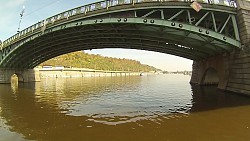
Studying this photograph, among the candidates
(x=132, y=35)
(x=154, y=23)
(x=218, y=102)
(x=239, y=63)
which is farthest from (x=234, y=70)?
(x=132, y=35)

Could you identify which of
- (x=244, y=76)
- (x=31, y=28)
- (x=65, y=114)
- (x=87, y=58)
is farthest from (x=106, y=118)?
(x=87, y=58)

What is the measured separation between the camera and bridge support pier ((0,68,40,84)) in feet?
194

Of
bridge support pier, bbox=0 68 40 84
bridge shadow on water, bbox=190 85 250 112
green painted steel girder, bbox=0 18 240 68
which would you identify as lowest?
bridge shadow on water, bbox=190 85 250 112

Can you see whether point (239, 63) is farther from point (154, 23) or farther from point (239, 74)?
point (154, 23)

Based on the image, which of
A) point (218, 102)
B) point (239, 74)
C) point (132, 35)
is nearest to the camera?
point (218, 102)

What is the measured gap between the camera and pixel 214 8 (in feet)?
96.6

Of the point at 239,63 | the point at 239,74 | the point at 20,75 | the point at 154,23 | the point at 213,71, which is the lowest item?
the point at 20,75

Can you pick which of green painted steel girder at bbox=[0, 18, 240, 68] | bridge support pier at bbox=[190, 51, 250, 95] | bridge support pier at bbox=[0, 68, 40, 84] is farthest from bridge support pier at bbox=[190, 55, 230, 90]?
bridge support pier at bbox=[0, 68, 40, 84]

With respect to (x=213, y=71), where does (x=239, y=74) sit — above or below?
below

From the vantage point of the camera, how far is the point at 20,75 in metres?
64.9

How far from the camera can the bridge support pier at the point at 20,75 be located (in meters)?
59.2

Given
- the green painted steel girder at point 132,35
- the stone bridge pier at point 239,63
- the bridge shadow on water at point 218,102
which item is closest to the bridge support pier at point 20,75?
the green painted steel girder at point 132,35

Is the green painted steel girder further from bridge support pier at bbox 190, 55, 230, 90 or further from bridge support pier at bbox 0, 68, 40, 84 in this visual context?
bridge support pier at bbox 0, 68, 40, 84

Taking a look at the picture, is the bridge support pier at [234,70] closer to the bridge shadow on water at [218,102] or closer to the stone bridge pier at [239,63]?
the stone bridge pier at [239,63]
